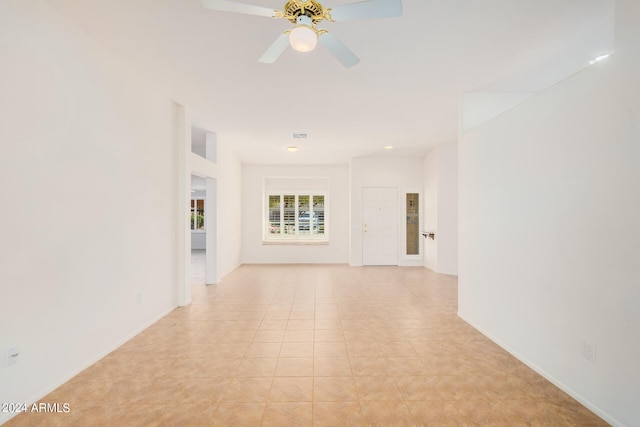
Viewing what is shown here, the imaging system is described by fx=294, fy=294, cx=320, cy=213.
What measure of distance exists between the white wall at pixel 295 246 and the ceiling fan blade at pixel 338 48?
5.97 m

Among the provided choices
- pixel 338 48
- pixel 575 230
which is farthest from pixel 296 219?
pixel 575 230

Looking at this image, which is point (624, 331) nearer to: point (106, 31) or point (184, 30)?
point (184, 30)

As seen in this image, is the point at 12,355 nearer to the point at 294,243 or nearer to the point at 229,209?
the point at 229,209

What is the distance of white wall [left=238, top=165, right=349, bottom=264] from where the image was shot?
818 cm

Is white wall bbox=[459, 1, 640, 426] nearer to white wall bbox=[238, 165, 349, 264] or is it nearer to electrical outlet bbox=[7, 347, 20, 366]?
electrical outlet bbox=[7, 347, 20, 366]

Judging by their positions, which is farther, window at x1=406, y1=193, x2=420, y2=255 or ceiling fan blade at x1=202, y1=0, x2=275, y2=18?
window at x1=406, y1=193, x2=420, y2=255

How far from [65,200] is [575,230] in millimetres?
3906

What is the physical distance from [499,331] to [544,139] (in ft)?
6.28

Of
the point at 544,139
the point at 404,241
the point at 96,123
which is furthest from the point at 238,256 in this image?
the point at 544,139

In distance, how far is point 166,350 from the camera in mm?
2902

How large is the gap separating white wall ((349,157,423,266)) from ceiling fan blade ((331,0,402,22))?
5.83m

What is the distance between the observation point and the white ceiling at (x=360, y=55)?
2262 millimetres

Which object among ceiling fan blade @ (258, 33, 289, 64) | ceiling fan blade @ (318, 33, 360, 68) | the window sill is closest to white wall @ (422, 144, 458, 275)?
the window sill

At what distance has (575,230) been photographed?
2.13m
